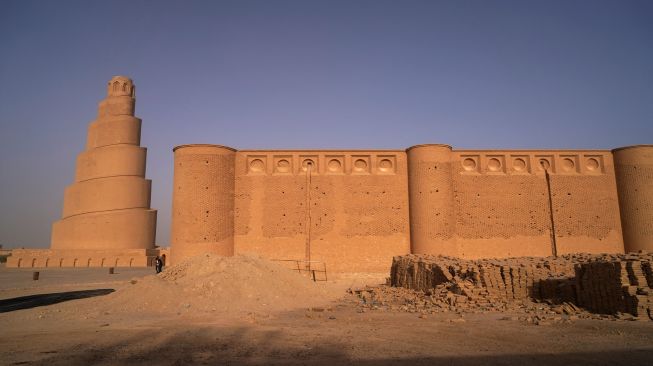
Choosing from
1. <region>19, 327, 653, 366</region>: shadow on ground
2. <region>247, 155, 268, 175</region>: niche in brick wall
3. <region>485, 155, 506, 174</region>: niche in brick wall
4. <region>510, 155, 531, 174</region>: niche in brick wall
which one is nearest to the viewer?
<region>19, 327, 653, 366</region>: shadow on ground

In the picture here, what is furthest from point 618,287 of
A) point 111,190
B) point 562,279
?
point 111,190

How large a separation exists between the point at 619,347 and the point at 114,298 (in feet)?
35.8

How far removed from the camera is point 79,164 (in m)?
36.9

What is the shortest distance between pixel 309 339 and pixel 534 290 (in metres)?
6.70

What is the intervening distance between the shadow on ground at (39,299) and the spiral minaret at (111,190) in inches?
787

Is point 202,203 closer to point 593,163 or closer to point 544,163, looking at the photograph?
point 544,163

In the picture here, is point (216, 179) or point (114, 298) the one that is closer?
point (114, 298)

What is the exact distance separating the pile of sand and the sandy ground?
0.46 m

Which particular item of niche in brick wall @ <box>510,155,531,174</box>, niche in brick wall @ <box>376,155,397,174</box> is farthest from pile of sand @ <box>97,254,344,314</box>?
niche in brick wall @ <box>510,155,531,174</box>

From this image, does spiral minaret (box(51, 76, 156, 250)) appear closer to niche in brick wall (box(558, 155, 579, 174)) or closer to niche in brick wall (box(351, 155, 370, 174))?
niche in brick wall (box(351, 155, 370, 174))

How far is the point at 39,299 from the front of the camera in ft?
43.2

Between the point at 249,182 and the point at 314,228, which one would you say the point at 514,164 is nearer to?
the point at 314,228

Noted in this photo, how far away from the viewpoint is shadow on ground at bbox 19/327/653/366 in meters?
5.86

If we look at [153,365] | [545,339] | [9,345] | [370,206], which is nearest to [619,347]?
[545,339]
